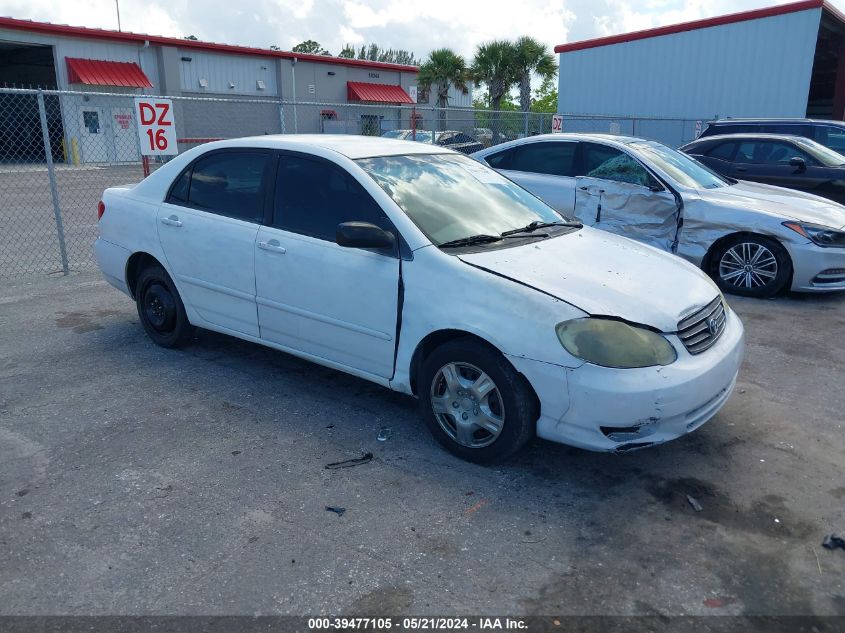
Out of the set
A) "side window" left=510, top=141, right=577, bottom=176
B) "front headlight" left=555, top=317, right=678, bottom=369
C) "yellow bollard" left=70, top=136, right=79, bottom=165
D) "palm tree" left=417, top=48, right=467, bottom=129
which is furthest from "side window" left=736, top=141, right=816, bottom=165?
"palm tree" left=417, top=48, right=467, bottom=129

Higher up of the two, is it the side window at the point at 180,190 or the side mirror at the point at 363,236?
the side window at the point at 180,190

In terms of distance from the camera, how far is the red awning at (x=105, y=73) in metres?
27.5

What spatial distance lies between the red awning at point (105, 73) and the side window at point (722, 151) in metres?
24.8

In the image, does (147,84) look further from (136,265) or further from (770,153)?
(136,265)

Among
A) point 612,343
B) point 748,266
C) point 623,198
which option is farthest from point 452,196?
point 748,266

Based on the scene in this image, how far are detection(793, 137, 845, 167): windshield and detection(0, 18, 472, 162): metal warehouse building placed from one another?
14.1 metres

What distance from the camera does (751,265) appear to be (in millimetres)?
7223

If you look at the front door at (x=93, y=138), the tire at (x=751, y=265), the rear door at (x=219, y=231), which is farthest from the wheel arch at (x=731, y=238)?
the front door at (x=93, y=138)

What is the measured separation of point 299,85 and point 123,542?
118 ft

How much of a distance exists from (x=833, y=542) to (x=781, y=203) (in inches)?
207

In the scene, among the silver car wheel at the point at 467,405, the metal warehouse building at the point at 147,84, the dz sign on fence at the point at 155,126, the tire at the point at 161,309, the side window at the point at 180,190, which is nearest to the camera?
the silver car wheel at the point at 467,405

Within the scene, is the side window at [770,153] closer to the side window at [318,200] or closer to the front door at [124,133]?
the side window at [318,200]

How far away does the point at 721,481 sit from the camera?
11.8 ft

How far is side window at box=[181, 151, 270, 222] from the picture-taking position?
4.65 metres
